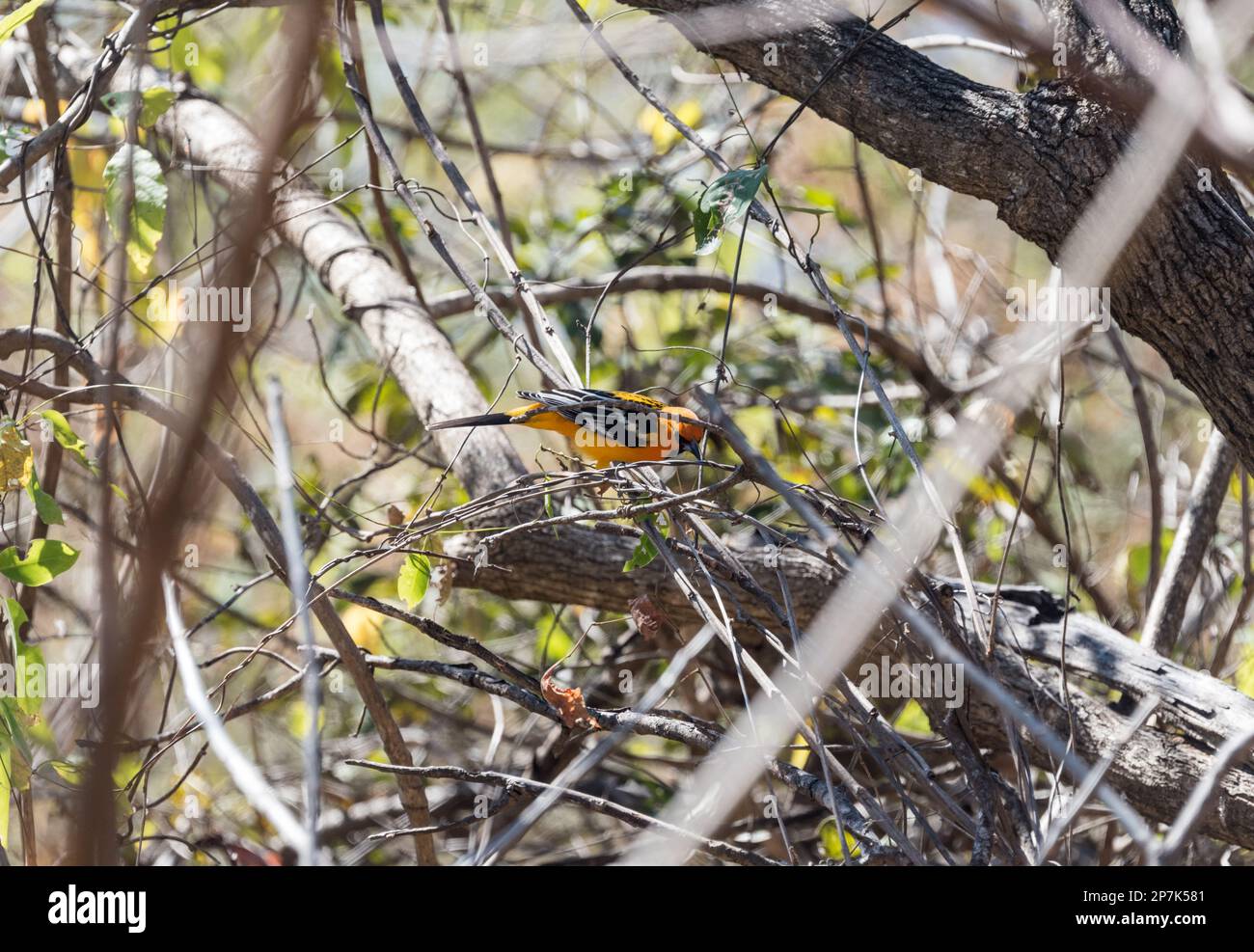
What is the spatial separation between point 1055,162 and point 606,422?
51.6 inches

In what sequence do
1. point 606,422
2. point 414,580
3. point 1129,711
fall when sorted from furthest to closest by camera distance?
point 606,422
point 1129,711
point 414,580

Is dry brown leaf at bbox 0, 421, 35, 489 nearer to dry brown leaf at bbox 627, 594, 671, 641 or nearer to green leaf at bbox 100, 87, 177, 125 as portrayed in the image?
green leaf at bbox 100, 87, 177, 125

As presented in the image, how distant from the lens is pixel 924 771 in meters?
1.89

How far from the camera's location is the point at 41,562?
2076 mm

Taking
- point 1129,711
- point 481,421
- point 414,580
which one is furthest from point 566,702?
point 1129,711

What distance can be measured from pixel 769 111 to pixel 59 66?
11.1 feet

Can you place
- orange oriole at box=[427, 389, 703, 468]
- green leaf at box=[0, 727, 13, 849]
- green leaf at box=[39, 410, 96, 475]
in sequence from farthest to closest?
orange oriole at box=[427, 389, 703, 468], green leaf at box=[39, 410, 96, 475], green leaf at box=[0, 727, 13, 849]

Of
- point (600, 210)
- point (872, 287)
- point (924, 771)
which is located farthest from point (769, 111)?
point (924, 771)

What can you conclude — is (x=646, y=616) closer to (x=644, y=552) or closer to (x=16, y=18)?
(x=644, y=552)

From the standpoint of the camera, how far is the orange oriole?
263 cm

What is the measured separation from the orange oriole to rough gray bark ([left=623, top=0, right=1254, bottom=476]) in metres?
0.83

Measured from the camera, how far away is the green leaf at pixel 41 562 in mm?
2051

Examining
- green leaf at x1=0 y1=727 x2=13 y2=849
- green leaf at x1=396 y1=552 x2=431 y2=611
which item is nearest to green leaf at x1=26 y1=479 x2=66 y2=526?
green leaf at x1=0 y1=727 x2=13 y2=849
